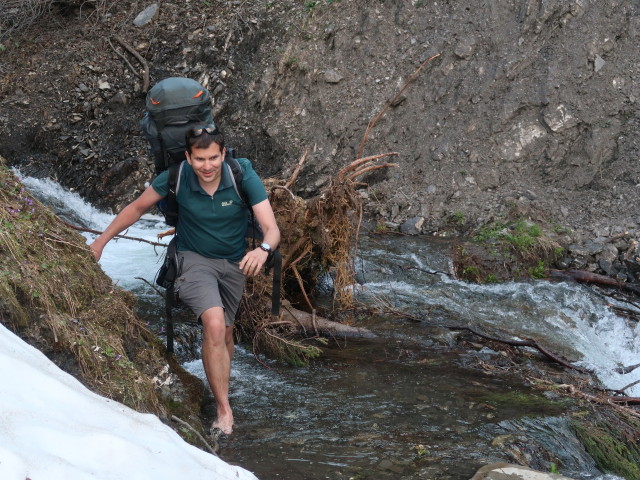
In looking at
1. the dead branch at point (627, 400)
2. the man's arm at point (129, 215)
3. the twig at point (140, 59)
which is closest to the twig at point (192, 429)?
the man's arm at point (129, 215)

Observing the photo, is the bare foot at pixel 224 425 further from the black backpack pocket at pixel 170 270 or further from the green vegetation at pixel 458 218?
the green vegetation at pixel 458 218

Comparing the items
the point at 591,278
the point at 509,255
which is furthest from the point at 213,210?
the point at 591,278

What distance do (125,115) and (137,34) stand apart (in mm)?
2131

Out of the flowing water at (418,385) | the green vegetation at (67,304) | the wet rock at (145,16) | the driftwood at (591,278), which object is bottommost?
the flowing water at (418,385)

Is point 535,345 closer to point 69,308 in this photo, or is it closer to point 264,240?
point 264,240

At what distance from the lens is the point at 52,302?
419 cm

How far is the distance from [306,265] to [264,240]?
9.45ft

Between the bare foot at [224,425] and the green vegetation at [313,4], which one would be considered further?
the green vegetation at [313,4]

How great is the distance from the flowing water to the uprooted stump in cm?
19

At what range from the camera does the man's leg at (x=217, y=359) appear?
466cm

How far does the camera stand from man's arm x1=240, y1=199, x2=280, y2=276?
452 cm

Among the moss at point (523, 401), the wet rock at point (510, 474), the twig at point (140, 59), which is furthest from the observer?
the twig at point (140, 59)

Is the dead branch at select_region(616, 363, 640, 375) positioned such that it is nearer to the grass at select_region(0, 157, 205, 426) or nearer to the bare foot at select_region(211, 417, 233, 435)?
the bare foot at select_region(211, 417, 233, 435)

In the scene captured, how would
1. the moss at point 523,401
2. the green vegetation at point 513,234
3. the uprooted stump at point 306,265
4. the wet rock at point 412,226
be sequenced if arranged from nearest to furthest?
the moss at point 523,401 < the uprooted stump at point 306,265 < the green vegetation at point 513,234 < the wet rock at point 412,226
